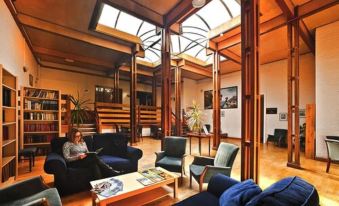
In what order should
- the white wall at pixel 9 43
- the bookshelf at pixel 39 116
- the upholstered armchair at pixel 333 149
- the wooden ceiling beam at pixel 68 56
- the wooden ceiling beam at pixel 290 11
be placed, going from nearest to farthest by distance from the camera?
the white wall at pixel 9 43 → the upholstered armchair at pixel 333 149 → the wooden ceiling beam at pixel 290 11 → the bookshelf at pixel 39 116 → the wooden ceiling beam at pixel 68 56

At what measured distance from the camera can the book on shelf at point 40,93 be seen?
478cm

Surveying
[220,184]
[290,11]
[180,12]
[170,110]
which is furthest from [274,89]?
[220,184]

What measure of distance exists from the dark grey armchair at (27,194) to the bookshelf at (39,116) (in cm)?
329

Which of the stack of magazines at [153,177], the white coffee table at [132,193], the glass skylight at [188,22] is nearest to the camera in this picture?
the white coffee table at [132,193]

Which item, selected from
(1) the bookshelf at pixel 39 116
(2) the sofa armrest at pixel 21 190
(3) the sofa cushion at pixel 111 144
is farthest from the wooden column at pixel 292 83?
(1) the bookshelf at pixel 39 116

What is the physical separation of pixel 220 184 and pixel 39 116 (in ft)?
16.6

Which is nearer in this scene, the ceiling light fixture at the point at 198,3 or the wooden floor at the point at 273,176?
the wooden floor at the point at 273,176

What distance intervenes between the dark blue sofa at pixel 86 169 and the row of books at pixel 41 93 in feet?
7.20

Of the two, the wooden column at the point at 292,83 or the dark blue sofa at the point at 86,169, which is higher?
the wooden column at the point at 292,83

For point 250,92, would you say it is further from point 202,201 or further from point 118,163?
point 118,163

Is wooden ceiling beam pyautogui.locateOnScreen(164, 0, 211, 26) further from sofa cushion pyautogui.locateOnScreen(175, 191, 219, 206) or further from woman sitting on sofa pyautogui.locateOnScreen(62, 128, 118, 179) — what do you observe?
sofa cushion pyautogui.locateOnScreen(175, 191, 219, 206)

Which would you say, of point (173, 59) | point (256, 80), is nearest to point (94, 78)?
point (173, 59)

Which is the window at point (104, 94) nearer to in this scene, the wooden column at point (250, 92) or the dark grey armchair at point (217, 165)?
the dark grey armchair at point (217, 165)

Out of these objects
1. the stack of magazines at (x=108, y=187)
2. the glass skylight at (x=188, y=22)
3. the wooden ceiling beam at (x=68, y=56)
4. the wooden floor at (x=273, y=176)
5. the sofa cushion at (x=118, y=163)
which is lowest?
the wooden floor at (x=273, y=176)
